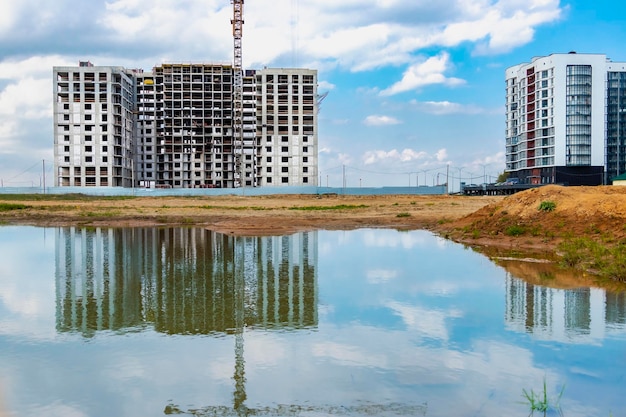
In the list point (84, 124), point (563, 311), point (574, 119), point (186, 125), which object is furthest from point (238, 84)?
point (563, 311)

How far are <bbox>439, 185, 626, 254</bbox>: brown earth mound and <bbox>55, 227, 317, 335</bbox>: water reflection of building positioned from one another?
811 cm

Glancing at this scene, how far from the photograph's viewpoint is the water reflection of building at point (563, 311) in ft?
30.7

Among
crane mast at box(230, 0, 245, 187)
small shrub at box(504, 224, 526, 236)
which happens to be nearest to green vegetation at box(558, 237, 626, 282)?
small shrub at box(504, 224, 526, 236)

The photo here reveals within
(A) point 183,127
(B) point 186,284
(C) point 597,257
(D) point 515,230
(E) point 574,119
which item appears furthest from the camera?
(A) point 183,127

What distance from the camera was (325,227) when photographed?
3234cm

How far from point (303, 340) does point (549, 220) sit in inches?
672

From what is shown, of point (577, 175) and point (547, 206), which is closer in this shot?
point (547, 206)

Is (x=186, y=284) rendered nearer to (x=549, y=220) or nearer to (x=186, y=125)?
(x=549, y=220)

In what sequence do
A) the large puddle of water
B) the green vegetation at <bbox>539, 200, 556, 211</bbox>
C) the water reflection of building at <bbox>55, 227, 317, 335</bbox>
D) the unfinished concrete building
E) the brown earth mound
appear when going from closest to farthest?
the large puddle of water < the water reflection of building at <bbox>55, 227, 317, 335</bbox> < the brown earth mound < the green vegetation at <bbox>539, 200, 556, 211</bbox> < the unfinished concrete building

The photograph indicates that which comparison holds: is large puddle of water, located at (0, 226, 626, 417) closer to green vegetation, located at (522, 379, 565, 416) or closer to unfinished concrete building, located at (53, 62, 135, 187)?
green vegetation, located at (522, 379, 565, 416)

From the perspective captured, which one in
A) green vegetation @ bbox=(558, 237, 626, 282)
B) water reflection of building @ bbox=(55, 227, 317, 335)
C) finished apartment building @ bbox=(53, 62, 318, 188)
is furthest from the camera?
finished apartment building @ bbox=(53, 62, 318, 188)

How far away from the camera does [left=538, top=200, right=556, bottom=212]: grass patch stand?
23078 mm

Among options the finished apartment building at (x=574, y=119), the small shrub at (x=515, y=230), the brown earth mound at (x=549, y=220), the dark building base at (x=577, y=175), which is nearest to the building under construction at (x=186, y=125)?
the finished apartment building at (x=574, y=119)

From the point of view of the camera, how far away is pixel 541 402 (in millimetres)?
6215
